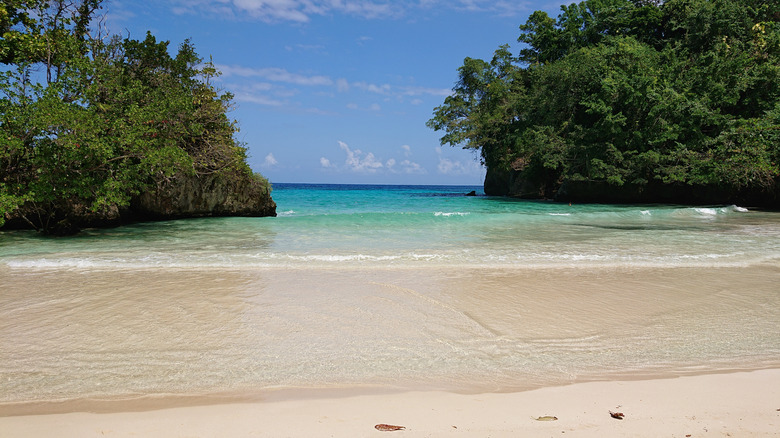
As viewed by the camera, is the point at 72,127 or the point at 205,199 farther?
the point at 205,199

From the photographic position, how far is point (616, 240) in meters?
11.4

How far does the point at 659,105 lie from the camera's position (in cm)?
2617

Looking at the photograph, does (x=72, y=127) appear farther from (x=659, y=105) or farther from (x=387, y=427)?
(x=659, y=105)

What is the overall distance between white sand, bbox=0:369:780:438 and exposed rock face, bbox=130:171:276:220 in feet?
46.9

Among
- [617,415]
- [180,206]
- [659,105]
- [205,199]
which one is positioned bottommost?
[617,415]

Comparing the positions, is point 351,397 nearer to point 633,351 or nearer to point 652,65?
point 633,351

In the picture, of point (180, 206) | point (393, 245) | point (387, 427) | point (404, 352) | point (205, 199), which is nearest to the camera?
point (387, 427)

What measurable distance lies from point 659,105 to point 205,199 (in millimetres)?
25672

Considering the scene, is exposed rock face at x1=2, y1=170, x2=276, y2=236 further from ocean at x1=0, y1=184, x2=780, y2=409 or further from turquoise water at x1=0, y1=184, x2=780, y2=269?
ocean at x1=0, y1=184, x2=780, y2=409

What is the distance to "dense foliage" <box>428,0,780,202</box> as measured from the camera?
2481 cm

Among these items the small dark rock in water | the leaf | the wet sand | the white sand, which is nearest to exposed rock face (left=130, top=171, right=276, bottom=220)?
the wet sand

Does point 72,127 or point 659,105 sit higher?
point 659,105

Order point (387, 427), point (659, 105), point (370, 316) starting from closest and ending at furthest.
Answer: point (387, 427) < point (370, 316) < point (659, 105)

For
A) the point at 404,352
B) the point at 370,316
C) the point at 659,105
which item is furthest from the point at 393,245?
the point at 659,105
